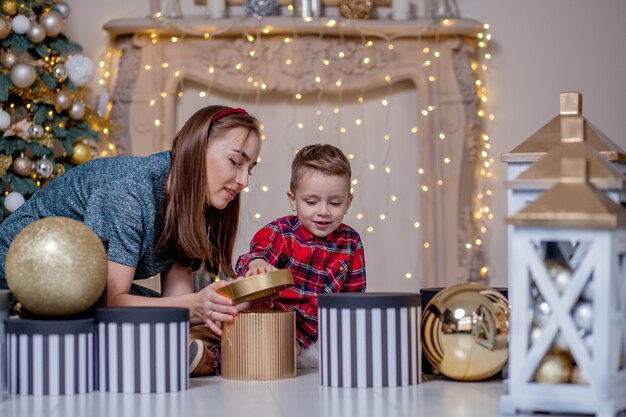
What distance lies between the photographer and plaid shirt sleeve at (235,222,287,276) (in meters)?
2.55

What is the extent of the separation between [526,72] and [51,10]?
2.53m

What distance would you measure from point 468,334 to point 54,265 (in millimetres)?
815

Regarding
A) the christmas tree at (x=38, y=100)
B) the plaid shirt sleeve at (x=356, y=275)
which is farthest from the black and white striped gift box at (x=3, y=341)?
the christmas tree at (x=38, y=100)

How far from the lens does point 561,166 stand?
158 cm

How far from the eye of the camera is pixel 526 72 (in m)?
5.20

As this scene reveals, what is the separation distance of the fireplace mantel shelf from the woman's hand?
2933 millimetres

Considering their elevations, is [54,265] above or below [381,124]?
below

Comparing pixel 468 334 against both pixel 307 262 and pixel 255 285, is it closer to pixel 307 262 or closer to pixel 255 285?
pixel 255 285

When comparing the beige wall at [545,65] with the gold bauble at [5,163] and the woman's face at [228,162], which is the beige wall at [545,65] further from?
the woman's face at [228,162]

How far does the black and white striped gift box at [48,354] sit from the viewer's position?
1.75 metres

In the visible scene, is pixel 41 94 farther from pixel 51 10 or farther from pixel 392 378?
pixel 392 378

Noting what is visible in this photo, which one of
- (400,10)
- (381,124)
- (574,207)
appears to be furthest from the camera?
(381,124)

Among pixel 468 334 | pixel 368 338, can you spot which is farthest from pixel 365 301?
pixel 468 334

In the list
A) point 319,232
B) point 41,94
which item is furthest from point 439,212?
point 319,232
